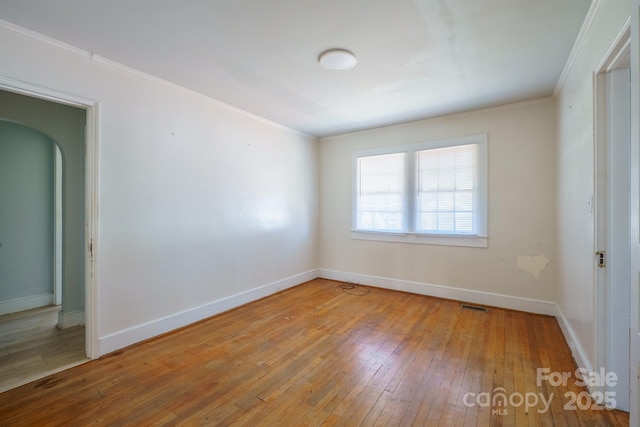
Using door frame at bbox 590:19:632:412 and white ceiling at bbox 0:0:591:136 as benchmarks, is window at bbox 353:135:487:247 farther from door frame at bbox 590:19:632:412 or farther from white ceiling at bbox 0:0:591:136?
door frame at bbox 590:19:632:412

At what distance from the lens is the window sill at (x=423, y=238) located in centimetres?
386

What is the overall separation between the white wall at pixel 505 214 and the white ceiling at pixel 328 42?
1.29ft

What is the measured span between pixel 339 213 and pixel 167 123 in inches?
123

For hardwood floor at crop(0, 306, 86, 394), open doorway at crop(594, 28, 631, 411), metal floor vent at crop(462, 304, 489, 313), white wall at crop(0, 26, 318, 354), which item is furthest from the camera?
metal floor vent at crop(462, 304, 489, 313)

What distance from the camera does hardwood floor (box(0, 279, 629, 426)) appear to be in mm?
1817

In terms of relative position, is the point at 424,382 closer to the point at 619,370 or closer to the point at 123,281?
the point at 619,370

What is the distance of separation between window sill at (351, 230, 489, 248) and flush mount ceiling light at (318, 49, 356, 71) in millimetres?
2735

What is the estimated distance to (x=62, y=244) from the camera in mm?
3275

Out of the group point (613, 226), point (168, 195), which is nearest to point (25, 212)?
point (168, 195)

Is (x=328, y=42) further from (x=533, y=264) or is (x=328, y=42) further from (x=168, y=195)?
(x=533, y=264)

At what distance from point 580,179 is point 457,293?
2223 mm

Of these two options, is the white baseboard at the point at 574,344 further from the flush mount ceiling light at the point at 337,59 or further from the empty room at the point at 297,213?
the flush mount ceiling light at the point at 337,59

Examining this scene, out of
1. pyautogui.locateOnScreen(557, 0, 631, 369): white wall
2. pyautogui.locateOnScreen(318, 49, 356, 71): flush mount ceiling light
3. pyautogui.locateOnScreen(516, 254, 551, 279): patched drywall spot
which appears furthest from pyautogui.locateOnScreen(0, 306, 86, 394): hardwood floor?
pyautogui.locateOnScreen(516, 254, 551, 279): patched drywall spot

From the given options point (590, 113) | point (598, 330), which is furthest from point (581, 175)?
point (598, 330)
